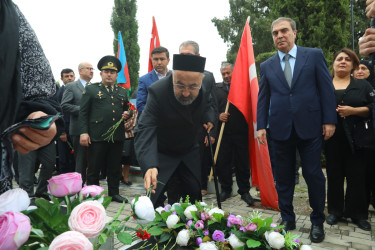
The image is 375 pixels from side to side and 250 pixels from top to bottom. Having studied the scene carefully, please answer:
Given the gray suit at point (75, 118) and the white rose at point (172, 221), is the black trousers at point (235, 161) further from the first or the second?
the white rose at point (172, 221)

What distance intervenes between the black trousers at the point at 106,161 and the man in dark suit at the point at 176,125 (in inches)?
80.7

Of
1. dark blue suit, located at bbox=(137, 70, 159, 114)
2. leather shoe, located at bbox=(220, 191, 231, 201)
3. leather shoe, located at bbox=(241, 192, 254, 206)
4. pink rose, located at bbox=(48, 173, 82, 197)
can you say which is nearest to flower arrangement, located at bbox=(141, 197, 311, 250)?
pink rose, located at bbox=(48, 173, 82, 197)

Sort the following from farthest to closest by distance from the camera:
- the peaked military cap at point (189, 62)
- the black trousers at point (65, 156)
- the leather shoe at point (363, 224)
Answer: the black trousers at point (65, 156)
the leather shoe at point (363, 224)
the peaked military cap at point (189, 62)

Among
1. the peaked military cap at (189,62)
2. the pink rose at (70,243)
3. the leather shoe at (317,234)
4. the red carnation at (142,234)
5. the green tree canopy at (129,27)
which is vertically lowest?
the leather shoe at (317,234)

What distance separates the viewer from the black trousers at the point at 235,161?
483 centimetres

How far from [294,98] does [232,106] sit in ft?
6.01

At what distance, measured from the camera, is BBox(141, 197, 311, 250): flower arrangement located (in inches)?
62.5

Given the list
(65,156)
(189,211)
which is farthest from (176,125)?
(65,156)

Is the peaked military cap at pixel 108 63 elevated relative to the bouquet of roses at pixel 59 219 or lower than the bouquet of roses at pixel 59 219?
elevated

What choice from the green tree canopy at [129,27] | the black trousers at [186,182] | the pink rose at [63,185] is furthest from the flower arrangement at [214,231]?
the green tree canopy at [129,27]

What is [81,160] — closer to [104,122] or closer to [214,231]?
[104,122]

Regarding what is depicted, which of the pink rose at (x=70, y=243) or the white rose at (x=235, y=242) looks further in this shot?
the white rose at (x=235, y=242)

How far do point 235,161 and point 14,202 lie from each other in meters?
4.22

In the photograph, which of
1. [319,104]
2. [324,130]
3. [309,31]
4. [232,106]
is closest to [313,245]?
[324,130]
